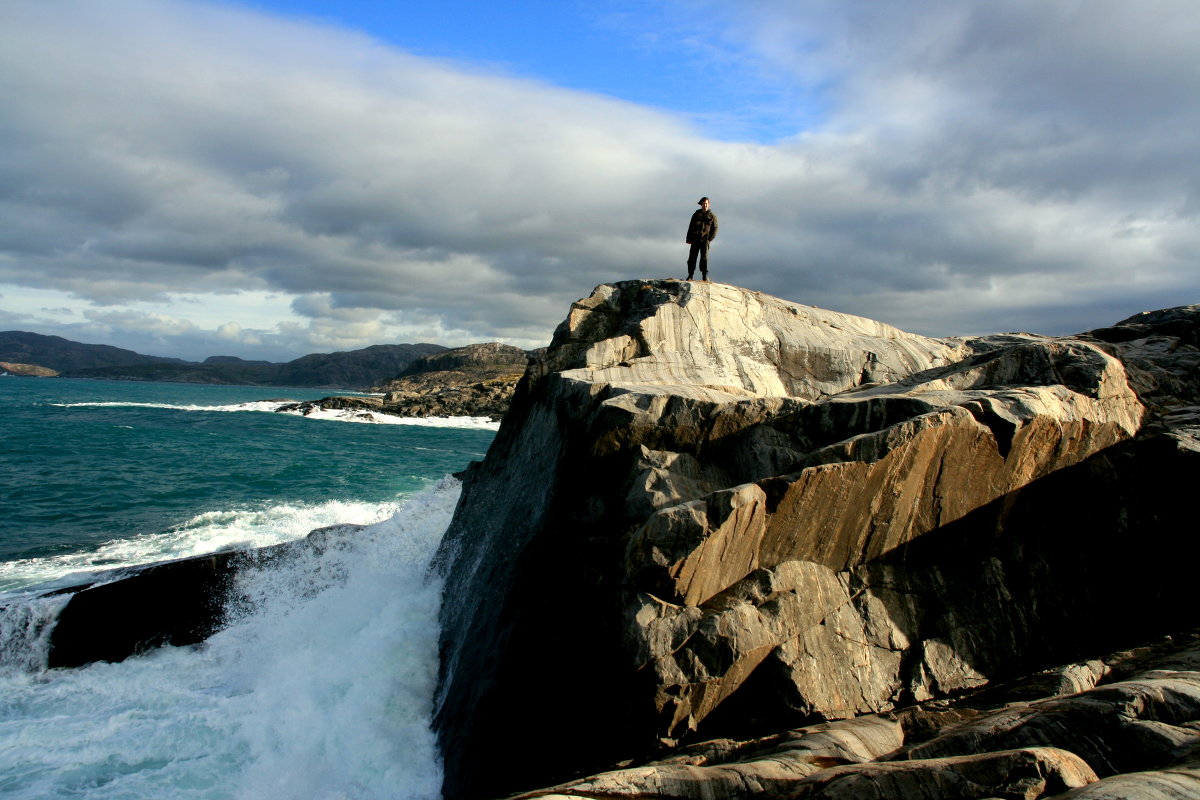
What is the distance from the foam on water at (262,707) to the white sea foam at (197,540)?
455cm

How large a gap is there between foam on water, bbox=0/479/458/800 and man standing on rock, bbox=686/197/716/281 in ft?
38.0

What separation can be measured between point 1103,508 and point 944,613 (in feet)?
10.9

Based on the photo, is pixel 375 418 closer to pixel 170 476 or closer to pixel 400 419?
pixel 400 419

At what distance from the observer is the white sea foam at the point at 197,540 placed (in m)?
19.1

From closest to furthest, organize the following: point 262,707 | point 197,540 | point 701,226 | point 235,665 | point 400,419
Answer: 1. point 262,707
2. point 235,665
3. point 701,226
4. point 197,540
5. point 400,419

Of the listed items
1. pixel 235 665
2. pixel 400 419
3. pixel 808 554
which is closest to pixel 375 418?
pixel 400 419

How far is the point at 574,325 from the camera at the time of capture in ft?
55.6

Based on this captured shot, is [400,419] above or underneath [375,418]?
underneath

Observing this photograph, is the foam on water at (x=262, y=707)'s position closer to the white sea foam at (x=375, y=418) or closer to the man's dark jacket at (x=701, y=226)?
the man's dark jacket at (x=701, y=226)

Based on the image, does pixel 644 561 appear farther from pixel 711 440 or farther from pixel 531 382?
pixel 531 382

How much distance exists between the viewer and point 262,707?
44.4 feet

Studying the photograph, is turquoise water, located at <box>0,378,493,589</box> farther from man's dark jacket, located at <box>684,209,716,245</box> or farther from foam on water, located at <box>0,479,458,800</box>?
man's dark jacket, located at <box>684,209,716,245</box>

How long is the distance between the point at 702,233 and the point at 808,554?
35.9ft

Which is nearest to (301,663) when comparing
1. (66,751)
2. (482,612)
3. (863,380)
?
(66,751)
